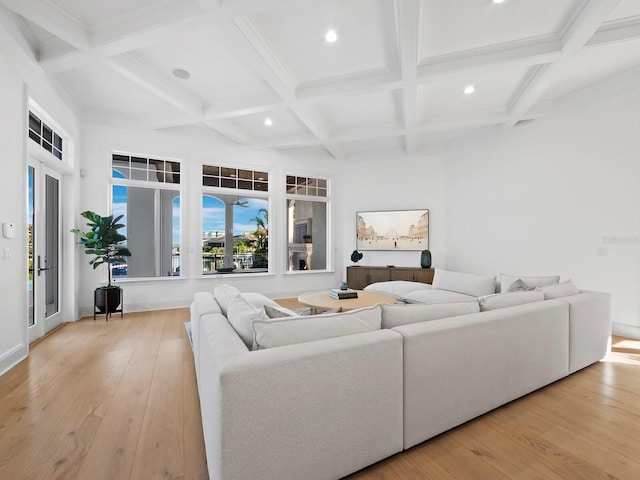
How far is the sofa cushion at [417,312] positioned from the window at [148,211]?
4.68 m

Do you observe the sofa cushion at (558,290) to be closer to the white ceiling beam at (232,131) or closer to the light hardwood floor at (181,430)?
the light hardwood floor at (181,430)

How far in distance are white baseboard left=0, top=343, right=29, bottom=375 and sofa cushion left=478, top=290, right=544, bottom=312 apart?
12.8 ft

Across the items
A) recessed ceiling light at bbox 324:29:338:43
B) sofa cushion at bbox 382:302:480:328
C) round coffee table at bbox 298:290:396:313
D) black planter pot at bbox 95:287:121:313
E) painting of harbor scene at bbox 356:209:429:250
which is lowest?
black planter pot at bbox 95:287:121:313

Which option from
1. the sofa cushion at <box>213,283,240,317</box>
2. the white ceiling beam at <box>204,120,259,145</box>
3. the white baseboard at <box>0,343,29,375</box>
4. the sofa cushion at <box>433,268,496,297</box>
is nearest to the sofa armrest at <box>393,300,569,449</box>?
the sofa cushion at <box>213,283,240,317</box>

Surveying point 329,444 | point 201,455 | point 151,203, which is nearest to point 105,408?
point 201,455

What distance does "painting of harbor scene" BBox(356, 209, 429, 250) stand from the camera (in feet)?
21.0

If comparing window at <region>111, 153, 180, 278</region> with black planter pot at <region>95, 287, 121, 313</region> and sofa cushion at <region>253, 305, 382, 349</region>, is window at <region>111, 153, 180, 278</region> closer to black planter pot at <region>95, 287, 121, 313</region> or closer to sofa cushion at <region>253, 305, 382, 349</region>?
black planter pot at <region>95, 287, 121, 313</region>

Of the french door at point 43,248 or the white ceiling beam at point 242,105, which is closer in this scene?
the french door at point 43,248

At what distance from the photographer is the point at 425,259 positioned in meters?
6.02

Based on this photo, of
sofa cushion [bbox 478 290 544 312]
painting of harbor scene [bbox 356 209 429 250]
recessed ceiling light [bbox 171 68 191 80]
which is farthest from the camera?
painting of harbor scene [bbox 356 209 429 250]

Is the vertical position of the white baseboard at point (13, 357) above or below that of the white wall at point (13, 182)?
below

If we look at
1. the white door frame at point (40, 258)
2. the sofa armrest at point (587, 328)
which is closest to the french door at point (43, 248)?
the white door frame at point (40, 258)

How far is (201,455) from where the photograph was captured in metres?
1.62

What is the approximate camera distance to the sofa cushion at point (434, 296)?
3969 mm
